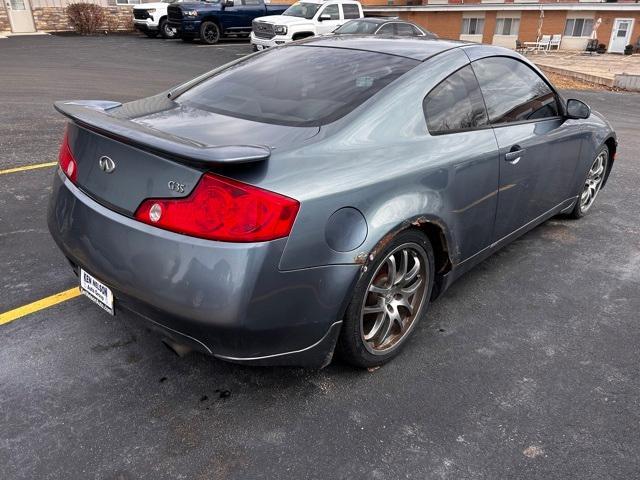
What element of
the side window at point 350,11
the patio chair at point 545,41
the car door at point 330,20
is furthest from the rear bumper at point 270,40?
the patio chair at point 545,41

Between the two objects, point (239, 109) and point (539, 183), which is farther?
point (539, 183)

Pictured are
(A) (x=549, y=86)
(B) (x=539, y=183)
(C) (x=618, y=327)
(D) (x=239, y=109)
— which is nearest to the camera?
(D) (x=239, y=109)

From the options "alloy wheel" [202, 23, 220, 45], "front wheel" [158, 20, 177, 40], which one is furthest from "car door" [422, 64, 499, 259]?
"front wheel" [158, 20, 177, 40]

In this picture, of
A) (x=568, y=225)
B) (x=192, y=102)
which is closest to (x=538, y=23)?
(x=568, y=225)

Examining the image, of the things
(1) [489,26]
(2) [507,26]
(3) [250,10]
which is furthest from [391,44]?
(1) [489,26]

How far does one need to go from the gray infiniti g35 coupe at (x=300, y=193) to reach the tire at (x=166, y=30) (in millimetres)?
19867

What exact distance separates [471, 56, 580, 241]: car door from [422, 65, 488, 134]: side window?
0.10 metres

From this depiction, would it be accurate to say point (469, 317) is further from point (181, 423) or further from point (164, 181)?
point (164, 181)

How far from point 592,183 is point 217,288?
4.09m

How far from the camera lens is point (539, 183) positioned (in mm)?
3598

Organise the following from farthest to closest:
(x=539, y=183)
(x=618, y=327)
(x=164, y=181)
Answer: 1. (x=539, y=183)
2. (x=618, y=327)
3. (x=164, y=181)

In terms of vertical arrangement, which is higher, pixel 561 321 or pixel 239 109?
pixel 239 109

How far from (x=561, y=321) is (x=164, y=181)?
246 centimetres

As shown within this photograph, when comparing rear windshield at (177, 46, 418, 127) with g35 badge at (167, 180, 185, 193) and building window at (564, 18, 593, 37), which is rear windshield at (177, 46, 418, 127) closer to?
g35 badge at (167, 180, 185, 193)
